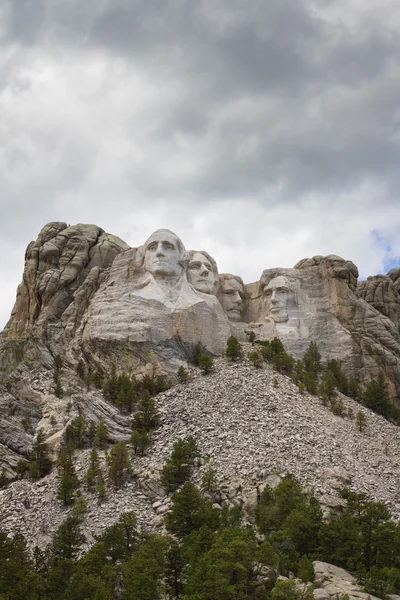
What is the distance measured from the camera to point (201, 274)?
65688 mm

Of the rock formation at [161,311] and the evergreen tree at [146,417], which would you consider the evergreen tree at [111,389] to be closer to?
the rock formation at [161,311]

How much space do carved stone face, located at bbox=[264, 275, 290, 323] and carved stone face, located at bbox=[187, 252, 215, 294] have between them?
13.8 ft

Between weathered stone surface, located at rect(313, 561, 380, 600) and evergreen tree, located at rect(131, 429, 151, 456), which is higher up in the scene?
evergreen tree, located at rect(131, 429, 151, 456)

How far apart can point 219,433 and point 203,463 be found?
3123mm

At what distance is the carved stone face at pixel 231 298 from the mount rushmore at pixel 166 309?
0.07m

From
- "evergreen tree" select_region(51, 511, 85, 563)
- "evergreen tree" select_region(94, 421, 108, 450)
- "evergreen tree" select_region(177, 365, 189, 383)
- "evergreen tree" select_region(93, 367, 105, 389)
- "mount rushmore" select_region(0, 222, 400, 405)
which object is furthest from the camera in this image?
"mount rushmore" select_region(0, 222, 400, 405)

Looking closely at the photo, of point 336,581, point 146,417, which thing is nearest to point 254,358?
point 146,417

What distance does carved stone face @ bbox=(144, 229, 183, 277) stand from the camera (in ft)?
208

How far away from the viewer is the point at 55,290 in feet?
206

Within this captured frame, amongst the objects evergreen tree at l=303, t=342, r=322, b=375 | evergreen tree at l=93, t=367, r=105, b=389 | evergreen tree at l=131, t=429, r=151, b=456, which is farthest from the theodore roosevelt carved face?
evergreen tree at l=131, t=429, r=151, b=456

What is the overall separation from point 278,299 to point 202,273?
5520 millimetres

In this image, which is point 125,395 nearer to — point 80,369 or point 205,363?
point 80,369

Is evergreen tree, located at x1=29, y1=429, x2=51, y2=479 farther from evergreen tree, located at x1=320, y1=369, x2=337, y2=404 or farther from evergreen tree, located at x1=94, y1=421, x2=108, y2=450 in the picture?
evergreen tree, located at x1=320, y1=369, x2=337, y2=404

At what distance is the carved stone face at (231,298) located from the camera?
67.2 m
